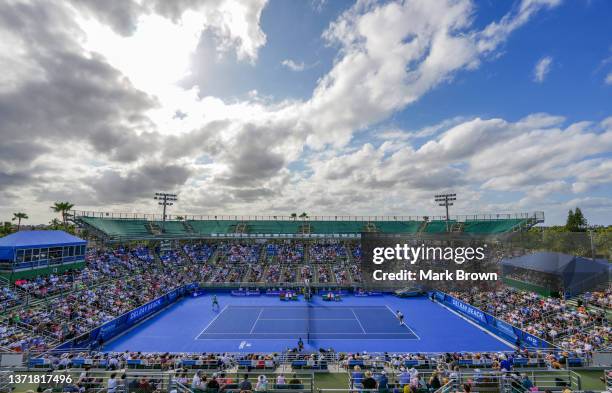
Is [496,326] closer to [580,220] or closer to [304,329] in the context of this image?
[304,329]

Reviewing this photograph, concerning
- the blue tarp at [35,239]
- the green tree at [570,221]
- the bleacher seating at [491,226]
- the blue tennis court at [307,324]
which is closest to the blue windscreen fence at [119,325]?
the blue tennis court at [307,324]

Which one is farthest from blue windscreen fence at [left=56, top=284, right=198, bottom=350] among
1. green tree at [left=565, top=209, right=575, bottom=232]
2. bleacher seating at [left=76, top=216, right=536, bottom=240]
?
green tree at [left=565, top=209, right=575, bottom=232]

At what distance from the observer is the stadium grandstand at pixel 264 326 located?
544 inches

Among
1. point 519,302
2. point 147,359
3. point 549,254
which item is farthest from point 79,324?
point 549,254

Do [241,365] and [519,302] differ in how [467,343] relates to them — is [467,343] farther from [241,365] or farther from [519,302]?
[241,365]

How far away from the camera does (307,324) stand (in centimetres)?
2830

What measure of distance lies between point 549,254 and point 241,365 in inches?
1184

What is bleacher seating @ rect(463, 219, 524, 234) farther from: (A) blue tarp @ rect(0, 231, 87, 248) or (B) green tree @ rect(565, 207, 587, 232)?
(A) blue tarp @ rect(0, 231, 87, 248)

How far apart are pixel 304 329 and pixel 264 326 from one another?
3.69 m

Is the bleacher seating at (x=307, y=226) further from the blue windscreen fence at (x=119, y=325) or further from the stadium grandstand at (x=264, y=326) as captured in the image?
the blue windscreen fence at (x=119, y=325)

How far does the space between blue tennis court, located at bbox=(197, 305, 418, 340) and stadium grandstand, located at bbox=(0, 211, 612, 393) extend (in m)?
0.19

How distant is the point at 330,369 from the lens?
17.2 meters

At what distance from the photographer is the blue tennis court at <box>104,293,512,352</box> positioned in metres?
22.8

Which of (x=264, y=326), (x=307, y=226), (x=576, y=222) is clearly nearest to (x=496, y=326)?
(x=264, y=326)
